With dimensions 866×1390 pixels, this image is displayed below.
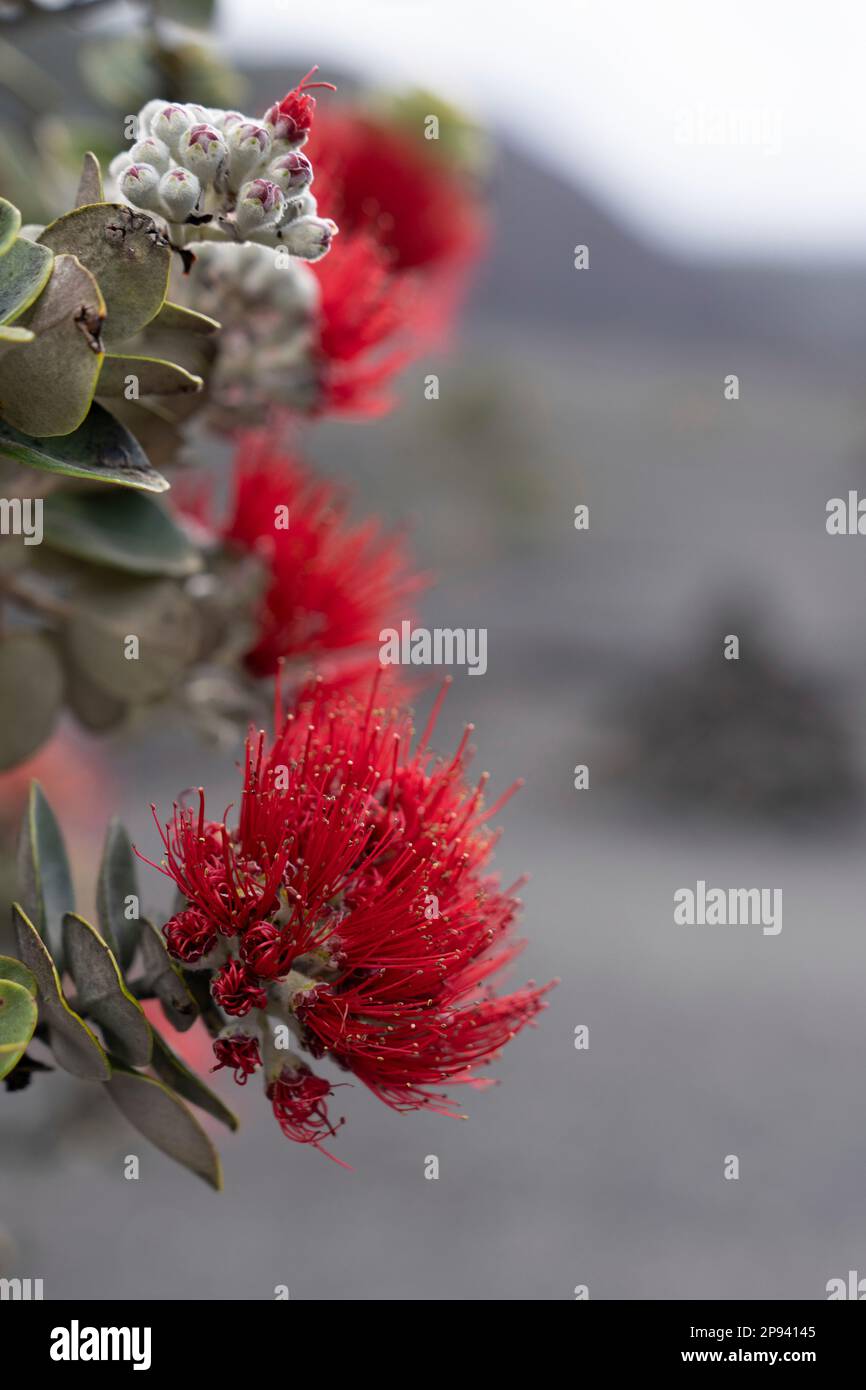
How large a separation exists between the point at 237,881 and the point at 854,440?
15.4 metres

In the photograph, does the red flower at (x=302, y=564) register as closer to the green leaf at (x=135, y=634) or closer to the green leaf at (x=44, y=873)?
the green leaf at (x=135, y=634)

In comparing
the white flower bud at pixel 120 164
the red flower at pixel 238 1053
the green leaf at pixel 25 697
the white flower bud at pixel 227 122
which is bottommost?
the red flower at pixel 238 1053

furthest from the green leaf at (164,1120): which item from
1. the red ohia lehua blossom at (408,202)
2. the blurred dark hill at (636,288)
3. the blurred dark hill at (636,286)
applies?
the blurred dark hill at (636,286)

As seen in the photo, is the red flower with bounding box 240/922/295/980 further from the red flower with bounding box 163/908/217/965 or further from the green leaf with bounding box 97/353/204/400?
the green leaf with bounding box 97/353/204/400

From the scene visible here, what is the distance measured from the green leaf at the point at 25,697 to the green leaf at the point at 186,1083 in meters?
0.28

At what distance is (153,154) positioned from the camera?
0.65 m

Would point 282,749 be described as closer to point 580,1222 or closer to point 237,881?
point 237,881

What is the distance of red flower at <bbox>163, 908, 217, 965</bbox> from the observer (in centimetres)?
72

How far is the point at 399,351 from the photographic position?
110 cm

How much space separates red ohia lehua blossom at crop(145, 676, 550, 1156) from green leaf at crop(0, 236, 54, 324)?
0.23 meters

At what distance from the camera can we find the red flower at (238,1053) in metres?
0.71

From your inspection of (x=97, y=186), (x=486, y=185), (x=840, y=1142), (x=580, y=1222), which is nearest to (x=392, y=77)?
(x=486, y=185)

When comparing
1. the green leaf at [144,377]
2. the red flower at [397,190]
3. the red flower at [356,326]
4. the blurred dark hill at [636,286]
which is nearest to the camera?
the green leaf at [144,377]

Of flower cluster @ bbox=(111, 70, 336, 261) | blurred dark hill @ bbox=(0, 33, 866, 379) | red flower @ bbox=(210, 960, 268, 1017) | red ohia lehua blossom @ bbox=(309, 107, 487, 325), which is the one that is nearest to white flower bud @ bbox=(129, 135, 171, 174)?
flower cluster @ bbox=(111, 70, 336, 261)
